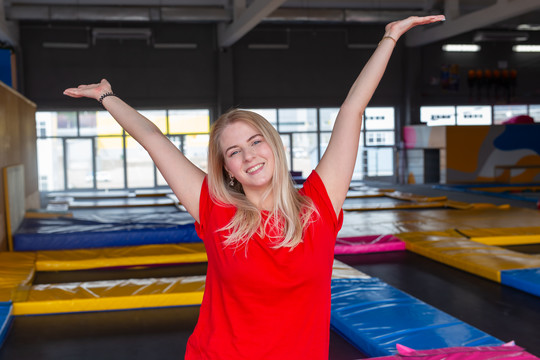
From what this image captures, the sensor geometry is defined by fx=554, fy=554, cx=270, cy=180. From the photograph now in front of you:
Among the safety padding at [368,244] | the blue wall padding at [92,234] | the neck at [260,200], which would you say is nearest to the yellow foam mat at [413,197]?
the safety padding at [368,244]

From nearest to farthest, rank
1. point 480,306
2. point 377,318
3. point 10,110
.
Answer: point 377,318
point 480,306
point 10,110

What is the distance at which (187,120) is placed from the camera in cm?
1602

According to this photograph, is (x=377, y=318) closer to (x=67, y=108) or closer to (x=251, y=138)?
(x=251, y=138)

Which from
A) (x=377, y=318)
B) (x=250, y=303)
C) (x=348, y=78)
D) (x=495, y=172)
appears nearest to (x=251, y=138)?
(x=250, y=303)

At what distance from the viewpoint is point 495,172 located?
47.7 ft

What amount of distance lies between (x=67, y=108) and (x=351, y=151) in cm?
1521

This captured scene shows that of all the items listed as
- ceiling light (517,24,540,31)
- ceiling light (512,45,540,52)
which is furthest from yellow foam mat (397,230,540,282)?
ceiling light (512,45,540,52)

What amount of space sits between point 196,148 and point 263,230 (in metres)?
15.5

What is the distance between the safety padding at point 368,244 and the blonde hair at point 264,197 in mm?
4518

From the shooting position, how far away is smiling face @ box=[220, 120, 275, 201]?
120 cm

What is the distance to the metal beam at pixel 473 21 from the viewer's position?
35.8 ft

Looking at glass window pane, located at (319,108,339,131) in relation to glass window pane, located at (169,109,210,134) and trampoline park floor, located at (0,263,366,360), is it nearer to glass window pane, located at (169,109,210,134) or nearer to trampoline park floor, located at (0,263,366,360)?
glass window pane, located at (169,109,210,134)

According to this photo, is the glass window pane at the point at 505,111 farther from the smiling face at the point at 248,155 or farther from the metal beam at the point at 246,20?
the smiling face at the point at 248,155

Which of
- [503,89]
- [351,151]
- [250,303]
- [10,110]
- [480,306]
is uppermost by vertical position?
[503,89]
